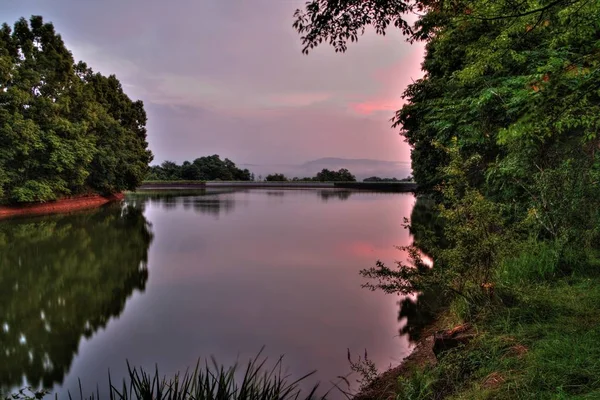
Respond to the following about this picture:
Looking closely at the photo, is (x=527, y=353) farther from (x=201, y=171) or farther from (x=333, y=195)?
(x=201, y=171)

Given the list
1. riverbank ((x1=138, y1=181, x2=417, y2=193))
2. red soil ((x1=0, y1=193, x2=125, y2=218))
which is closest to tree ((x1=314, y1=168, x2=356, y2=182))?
riverbank ((x1=138, y1=181, x2=417, y2=193))

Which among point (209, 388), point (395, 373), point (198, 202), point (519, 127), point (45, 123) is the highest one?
point (45, 123)

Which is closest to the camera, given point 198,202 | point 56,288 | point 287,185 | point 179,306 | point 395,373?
point 395,373

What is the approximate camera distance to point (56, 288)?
281 inches

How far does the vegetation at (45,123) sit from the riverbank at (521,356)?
20846mm

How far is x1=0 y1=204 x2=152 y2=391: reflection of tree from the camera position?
4.42 m

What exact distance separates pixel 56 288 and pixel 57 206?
18.2 metres

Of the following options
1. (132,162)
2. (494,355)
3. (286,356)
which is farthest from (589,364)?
(132,162)

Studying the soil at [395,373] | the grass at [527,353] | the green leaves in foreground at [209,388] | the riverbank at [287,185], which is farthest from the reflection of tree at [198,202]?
the riverbank at [287,185]

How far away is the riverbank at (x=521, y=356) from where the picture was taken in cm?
242

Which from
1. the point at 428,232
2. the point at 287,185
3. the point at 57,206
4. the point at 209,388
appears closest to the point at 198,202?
the point at 57,206

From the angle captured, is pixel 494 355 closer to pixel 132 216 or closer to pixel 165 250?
pixel 165 250

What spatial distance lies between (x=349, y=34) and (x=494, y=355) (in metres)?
3.41

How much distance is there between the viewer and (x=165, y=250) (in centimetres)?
1127
